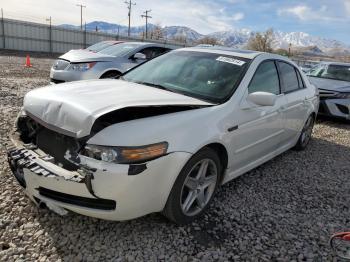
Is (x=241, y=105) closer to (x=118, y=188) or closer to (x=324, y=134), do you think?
(x=118, y=188)

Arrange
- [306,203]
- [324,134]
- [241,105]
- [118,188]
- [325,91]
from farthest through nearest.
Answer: [325,91]
[324,134]
[306,203]
[241,105]
[118,188]

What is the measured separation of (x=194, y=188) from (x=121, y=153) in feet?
3.19

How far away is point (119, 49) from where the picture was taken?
8.69 m

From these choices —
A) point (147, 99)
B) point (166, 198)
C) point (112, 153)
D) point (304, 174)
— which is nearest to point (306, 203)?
point (304, 174)

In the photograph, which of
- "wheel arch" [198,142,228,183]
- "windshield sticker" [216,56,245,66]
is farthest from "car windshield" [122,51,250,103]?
"wheel arch" [198,142,228,183]

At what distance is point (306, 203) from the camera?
383 centimetres

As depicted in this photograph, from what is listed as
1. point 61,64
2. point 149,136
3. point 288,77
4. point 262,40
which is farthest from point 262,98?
point 262,40

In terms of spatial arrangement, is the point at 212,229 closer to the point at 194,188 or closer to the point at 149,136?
the point at 194,188

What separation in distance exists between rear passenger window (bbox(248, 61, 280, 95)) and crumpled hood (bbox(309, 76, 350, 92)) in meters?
4.54

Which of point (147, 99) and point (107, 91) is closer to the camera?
point (147, 99)

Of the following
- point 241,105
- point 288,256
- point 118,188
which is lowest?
point 288,256

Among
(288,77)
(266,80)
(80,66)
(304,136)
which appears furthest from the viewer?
(80,66)

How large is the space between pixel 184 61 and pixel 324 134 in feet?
14.9

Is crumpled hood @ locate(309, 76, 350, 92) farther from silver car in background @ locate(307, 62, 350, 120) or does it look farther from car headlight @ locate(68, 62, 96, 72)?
car headlight @ locate(68, 62, 96, 72)
